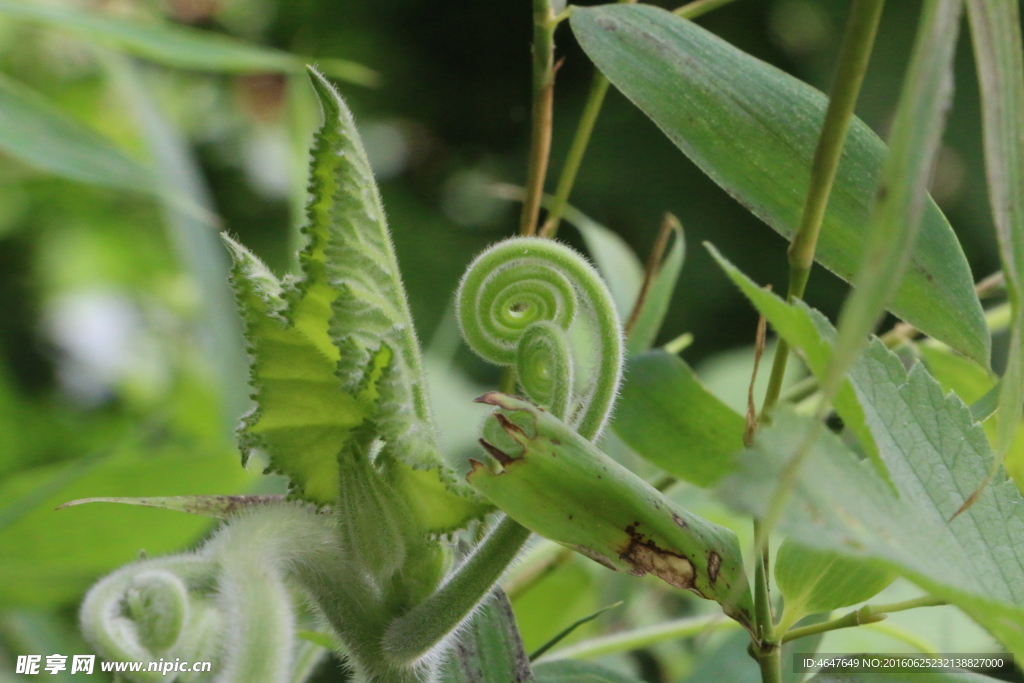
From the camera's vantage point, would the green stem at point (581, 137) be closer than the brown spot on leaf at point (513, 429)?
No

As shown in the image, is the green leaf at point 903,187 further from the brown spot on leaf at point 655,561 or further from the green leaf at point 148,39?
the green leaf at point 148,39

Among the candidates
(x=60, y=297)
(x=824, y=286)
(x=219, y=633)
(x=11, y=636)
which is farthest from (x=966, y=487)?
(x=60, y=297)

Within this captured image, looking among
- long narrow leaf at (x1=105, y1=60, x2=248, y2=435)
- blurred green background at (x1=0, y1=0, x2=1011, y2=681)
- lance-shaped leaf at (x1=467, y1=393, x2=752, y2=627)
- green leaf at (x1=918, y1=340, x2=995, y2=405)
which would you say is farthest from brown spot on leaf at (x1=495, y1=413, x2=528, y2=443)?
blurred green background at (x1=0, y1=0, x2=1011, y2=681)

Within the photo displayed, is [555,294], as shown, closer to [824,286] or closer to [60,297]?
[824,286]

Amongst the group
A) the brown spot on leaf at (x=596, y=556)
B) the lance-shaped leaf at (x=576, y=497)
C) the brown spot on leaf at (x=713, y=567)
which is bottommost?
the brown spot on leaf at (x=713, y=567)

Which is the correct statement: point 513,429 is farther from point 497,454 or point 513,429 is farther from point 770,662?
point 770,662

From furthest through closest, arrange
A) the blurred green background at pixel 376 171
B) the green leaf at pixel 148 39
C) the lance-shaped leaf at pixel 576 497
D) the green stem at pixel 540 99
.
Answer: the blurred green background at pixel 376 171 < the green leaf at pixel 148 39 < the green stem at pixel 540 99 < the lance-shaped leaf at pixel 576 497

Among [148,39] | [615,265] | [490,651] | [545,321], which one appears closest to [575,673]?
[490,651]

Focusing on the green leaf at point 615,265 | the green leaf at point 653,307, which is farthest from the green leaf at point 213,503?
the green leaf at point 615,265
